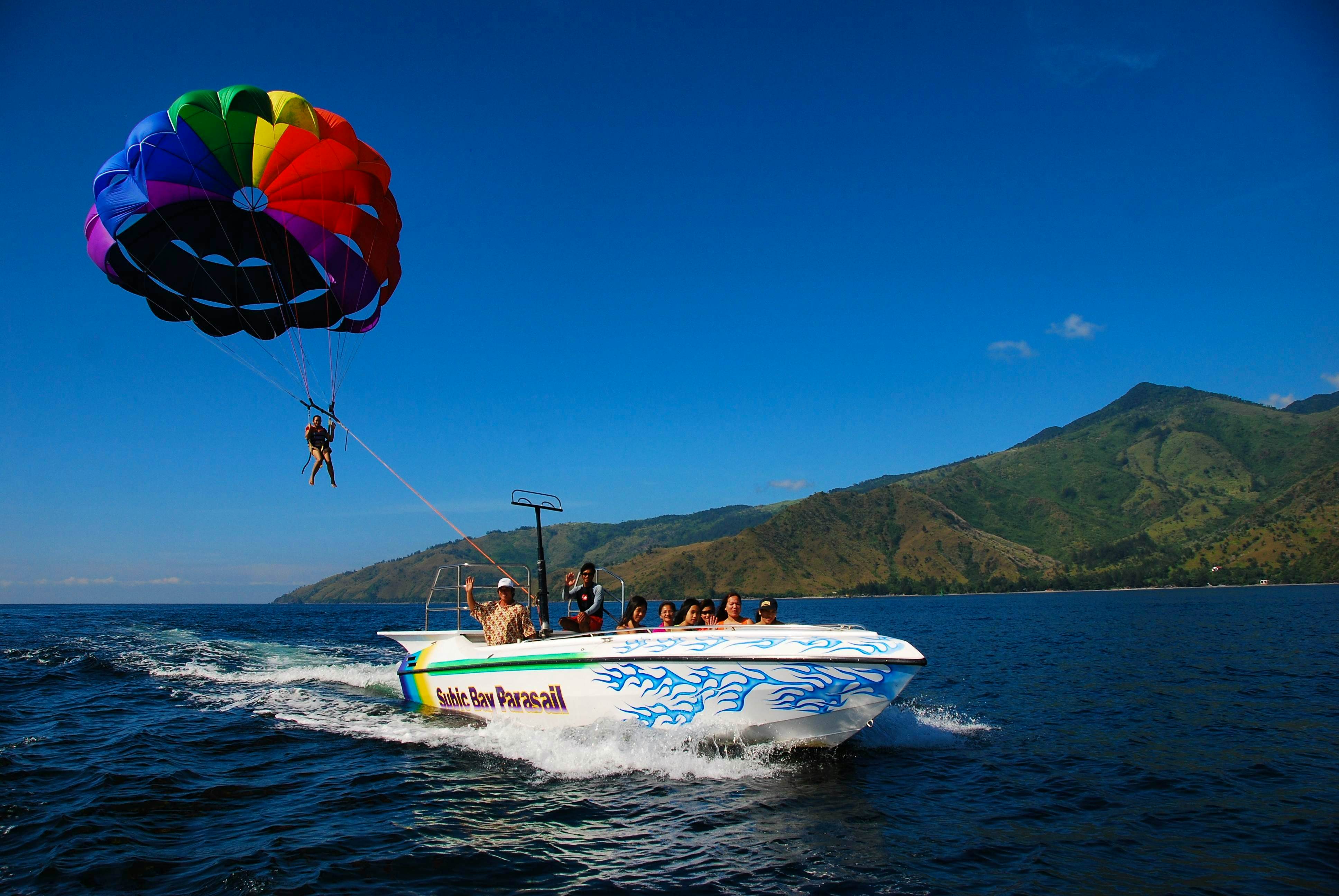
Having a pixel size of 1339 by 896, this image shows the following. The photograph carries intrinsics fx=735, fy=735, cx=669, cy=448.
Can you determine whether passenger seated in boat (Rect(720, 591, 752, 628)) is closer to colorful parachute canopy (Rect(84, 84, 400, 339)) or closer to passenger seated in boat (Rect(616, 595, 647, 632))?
passenger seated in boat (Rect(616, 595, 647, 632))

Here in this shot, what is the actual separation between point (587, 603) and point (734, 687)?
371cm

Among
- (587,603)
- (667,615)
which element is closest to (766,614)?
(667,615)

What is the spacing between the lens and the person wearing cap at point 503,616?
1183cm

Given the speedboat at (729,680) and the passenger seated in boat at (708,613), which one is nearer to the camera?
the speedboat at (729,680)

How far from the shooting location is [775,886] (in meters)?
6.08

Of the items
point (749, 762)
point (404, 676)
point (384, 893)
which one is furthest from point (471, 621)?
point (384, 893)

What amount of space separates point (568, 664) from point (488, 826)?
2.85 meters

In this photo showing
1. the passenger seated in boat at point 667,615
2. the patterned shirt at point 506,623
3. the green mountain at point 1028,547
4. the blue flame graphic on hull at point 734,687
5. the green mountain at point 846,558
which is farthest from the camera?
the green mountain at point 846,558

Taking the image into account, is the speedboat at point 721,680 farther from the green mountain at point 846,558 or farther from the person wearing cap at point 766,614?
the green mountain at point 846,558

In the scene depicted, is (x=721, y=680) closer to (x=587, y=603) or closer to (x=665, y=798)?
(x=665, y=798)

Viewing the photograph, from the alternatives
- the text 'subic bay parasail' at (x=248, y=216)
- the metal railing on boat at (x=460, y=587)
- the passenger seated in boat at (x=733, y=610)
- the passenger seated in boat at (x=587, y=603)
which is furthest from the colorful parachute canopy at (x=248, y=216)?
the passenger seated in boat at (x=733, y=610)

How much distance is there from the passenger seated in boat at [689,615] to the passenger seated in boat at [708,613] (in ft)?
0.11

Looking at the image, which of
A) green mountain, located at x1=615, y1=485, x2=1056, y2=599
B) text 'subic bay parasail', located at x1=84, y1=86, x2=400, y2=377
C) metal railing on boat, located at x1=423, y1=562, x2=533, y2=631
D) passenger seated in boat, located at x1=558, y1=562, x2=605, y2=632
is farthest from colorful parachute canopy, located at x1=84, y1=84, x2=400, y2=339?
green mountain, located at x1=615, y1=485, x2=1056, y2=599

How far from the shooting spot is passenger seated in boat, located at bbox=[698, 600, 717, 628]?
445 inches
